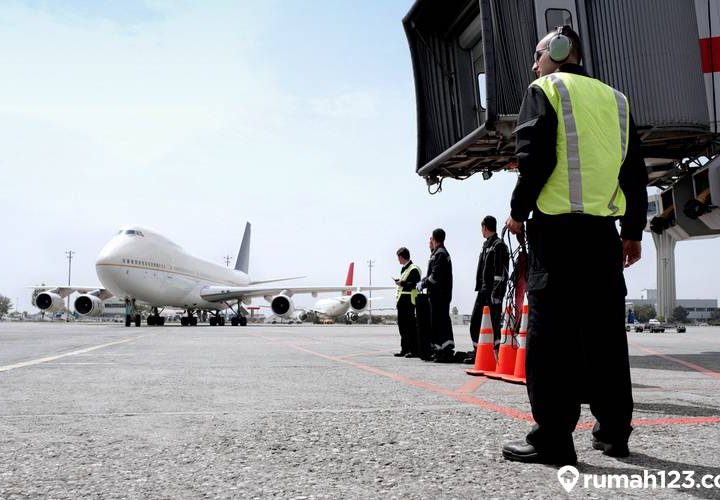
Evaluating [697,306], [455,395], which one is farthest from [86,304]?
[697,306]

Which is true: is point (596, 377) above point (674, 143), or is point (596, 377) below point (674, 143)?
below

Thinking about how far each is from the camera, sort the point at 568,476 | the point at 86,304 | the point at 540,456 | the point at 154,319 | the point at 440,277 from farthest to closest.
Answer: the point at 154,319 → the point at 86,304 → the point at 440,277 → the point at 540,456 → the point at 568,476

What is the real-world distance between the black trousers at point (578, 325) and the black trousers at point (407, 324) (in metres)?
6.14

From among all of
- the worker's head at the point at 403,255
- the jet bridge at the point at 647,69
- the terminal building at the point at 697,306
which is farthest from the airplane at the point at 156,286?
the terminal building at the point at 697,306

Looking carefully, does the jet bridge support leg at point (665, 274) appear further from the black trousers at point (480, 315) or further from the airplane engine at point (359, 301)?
the black trousers at point (480, 315)

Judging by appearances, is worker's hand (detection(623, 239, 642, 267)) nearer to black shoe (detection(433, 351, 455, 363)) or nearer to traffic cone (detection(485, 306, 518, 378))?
traffic cone (detection(485, 306, 518, 378))

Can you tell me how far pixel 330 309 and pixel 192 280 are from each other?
103 feet

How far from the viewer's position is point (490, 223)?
7.05 metres

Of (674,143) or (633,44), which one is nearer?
(633,44)

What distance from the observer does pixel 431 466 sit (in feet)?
7.59

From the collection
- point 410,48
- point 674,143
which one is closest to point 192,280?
point 410,48

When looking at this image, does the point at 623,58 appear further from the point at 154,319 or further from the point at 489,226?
the point at 154,319

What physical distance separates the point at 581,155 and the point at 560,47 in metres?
0.57

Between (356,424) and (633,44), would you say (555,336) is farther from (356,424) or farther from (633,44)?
(633,44)
